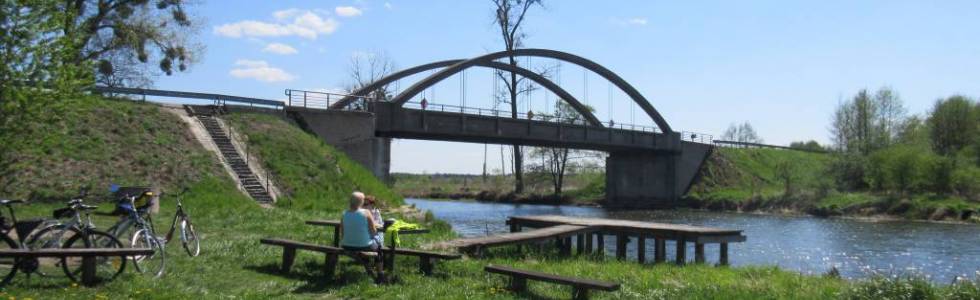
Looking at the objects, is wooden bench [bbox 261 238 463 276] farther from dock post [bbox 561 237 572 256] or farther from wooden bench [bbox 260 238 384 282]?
dock post [bbox 561 237 572 256]

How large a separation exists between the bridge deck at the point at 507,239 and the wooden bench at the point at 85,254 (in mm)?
4683

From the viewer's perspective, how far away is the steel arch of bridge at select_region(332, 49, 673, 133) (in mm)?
45000

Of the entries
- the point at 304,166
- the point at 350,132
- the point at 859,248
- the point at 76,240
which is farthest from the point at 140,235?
the point at 350,132

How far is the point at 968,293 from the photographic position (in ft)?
28.2

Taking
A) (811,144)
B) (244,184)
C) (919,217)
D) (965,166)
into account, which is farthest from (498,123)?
(811,144)

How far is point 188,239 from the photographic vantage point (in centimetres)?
1266

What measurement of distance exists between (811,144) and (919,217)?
197 ft

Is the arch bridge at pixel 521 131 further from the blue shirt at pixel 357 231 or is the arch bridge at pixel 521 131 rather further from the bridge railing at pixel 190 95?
the blue shirt at pixel 357 231

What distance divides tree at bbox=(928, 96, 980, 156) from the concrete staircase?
50642mm

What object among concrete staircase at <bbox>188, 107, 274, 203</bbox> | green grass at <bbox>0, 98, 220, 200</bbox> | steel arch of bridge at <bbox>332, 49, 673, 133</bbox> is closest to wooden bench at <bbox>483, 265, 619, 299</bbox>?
green grass at <bbox>0, 98, 220, 200</bbox>

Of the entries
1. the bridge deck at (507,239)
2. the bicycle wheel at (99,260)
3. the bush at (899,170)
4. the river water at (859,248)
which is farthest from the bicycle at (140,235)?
the bush at (899,170)

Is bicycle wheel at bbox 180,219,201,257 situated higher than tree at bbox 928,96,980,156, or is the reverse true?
tree at bbox 928,96,980,156

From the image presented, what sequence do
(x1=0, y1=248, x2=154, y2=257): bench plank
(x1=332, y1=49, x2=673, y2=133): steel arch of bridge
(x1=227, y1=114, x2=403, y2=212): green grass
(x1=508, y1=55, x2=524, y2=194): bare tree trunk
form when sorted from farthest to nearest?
(x1=508, y1=55, x2=524, y2=194): bare tree trunk < (x1=332, y1=49, x2=673, y2=133): steel arch of bridge < (x1=227, y1=114, x2=403, y2=212): green grass < (x1=0, y1=248, x2=154, y2=257): bench plank

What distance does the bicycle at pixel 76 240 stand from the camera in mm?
9758
